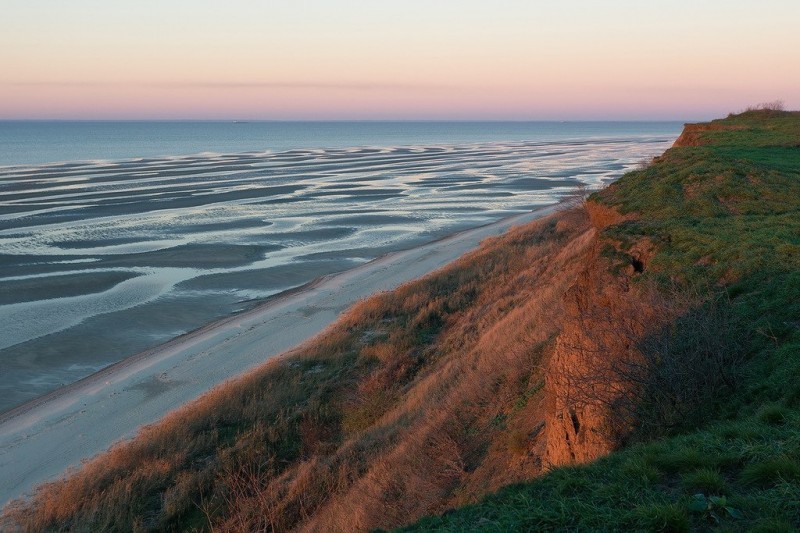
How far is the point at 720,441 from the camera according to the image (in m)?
6.12

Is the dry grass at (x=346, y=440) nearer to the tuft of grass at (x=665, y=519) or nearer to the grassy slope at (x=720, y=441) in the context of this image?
the grassy slope at (x=720, y=441)

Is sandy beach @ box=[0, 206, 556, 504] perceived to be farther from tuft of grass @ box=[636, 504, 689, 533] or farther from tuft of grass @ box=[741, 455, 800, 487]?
tuft of grass @ box=[741, 455, 800, 487]

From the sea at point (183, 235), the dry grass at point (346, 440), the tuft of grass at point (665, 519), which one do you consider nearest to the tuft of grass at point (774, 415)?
the tuft of grass at point (665, 519)

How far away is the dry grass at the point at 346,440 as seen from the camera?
9984mm

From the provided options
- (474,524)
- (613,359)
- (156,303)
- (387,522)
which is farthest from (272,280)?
(474,524)

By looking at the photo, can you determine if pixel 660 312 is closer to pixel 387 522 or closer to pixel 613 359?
pixel 613 359

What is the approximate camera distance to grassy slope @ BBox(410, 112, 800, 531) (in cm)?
512

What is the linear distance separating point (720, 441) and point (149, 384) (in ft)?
47.3

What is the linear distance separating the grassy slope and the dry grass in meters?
2.53

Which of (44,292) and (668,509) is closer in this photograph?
(668,509)

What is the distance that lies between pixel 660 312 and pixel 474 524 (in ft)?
12.1

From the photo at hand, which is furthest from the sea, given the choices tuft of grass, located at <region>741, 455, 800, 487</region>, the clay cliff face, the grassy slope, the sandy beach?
tuft of grass, located at <region>741, 455, 800, 487</region>

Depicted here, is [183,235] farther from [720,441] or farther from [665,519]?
[665,519]

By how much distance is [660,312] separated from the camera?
8.05 meters
